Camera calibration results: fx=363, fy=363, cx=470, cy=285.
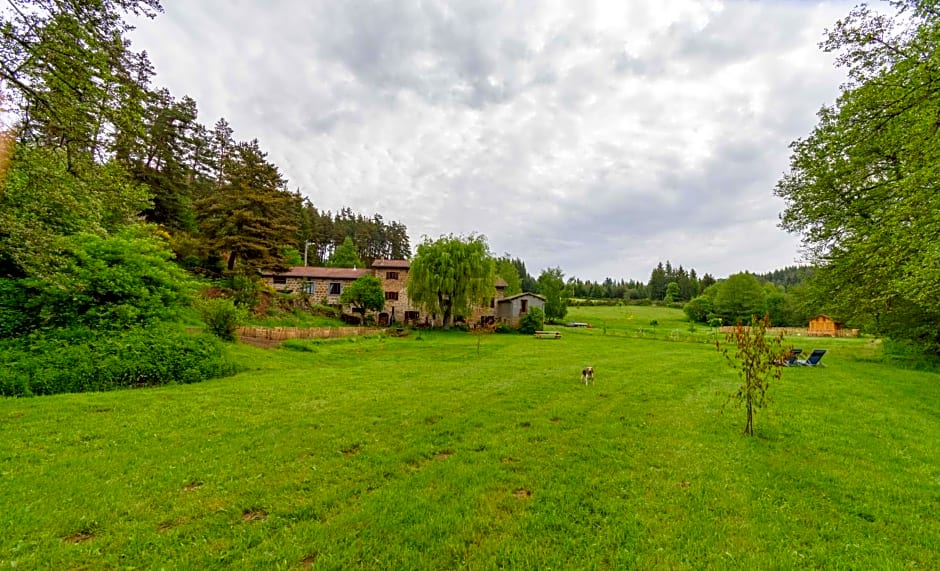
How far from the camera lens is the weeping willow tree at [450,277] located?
28.3 metres

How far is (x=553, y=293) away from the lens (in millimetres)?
45594

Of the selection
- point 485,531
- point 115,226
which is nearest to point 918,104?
point 485,531

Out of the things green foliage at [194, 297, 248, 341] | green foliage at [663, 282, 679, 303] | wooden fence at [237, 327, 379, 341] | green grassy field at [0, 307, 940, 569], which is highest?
green foliage at [663, 282, 679, 303]

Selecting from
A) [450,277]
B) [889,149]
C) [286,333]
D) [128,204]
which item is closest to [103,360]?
[128,204]

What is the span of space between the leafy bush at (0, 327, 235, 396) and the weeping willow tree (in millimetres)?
18097

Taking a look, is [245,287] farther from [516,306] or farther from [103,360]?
[516,306]

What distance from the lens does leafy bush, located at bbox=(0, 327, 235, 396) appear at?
25.7 ft

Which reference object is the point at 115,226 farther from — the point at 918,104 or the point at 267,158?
the point at 918,104

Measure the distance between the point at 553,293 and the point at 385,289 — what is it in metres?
21.8

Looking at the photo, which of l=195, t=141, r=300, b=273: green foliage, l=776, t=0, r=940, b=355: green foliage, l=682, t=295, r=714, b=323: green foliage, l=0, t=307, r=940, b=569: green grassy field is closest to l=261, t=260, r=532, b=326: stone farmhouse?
l=195, t=141, r=300, b=273: green foliage

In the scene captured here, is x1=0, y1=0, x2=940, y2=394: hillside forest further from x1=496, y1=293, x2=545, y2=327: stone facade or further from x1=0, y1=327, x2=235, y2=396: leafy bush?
x1=496, y1=293, x2=545, y2=327: stone facade

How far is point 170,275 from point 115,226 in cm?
397

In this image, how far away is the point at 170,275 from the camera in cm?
1164

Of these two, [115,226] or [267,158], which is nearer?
[115,226]
